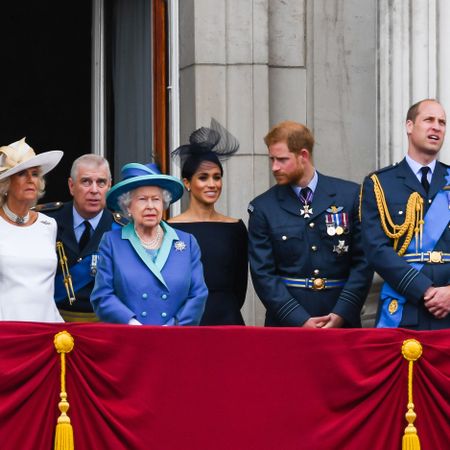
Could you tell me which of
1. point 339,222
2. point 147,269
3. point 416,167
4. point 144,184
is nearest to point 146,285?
point 147,269

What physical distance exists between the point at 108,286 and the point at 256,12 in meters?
3.19

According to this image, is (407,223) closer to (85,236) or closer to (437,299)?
(437,299)

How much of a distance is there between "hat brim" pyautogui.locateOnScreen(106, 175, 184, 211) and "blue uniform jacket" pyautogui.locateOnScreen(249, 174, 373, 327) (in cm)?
69

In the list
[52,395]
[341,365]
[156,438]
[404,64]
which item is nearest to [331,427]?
[341,365]

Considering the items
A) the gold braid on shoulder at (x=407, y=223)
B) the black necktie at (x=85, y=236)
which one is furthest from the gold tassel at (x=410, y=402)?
the black necktie at (x=85, y=236)

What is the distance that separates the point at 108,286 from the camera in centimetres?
757

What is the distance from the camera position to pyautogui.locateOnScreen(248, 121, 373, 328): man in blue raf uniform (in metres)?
8.20

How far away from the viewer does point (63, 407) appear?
686 cm

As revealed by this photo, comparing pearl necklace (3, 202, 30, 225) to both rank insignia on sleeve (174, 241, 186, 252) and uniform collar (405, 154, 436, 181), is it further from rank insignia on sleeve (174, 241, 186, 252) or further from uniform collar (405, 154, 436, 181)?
uniform collar (405, 154, 436, 181)

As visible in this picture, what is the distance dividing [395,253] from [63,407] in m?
1.97

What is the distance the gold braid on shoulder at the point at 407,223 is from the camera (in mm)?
7887

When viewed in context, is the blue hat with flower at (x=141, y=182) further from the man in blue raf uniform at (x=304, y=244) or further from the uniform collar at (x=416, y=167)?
the uniform collar at (x=416, y=167)

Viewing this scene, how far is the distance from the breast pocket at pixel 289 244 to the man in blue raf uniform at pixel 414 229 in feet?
1.45

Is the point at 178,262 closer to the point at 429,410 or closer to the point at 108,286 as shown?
the point at 108,286
